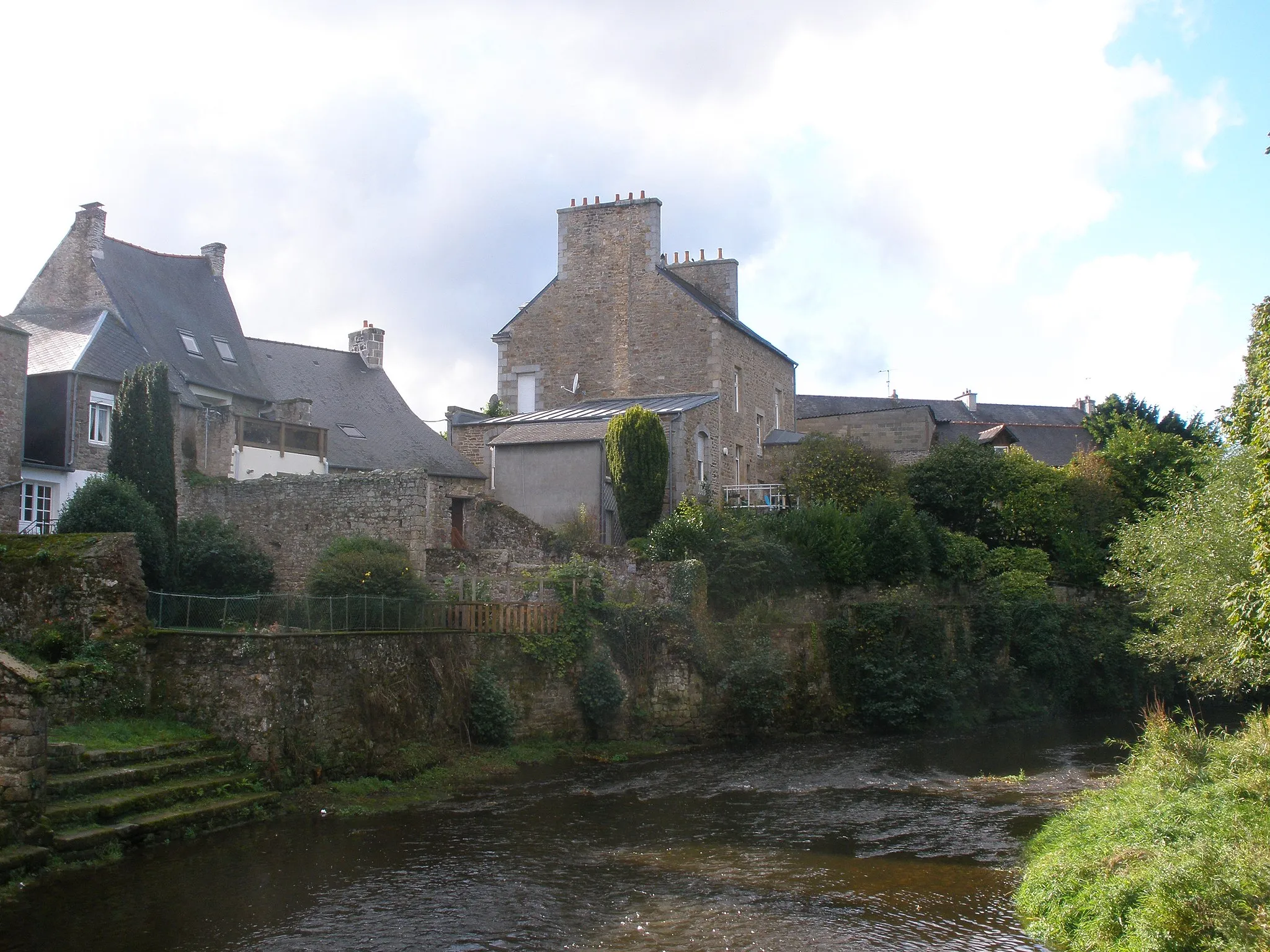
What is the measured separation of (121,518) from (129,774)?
7.17 m

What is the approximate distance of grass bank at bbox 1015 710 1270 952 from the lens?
810 cm

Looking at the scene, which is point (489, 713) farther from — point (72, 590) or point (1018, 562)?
point (1018, 562)

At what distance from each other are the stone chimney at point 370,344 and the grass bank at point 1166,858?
28659mm

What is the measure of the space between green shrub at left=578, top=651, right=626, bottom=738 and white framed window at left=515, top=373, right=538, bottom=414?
15735 millimetres

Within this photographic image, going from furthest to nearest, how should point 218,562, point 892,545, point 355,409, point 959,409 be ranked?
point 959,409 < point 355,409 < point 892,545 < point 218,562

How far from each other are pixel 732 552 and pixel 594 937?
49.6 ft

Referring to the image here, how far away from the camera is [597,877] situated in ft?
39.1

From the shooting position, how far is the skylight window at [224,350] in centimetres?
3130

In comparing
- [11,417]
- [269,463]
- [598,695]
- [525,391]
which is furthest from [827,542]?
[11,417]

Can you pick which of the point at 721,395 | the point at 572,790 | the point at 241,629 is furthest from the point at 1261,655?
the point at 721,395

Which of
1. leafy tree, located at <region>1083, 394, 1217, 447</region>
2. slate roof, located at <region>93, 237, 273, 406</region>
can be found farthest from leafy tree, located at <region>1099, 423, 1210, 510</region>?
slate roof, located at <region>93, 237, 273, 406</region>

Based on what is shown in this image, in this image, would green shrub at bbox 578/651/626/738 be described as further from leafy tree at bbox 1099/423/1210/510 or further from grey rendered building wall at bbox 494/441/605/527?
leafy tree at bbox 1099/423/1210/510

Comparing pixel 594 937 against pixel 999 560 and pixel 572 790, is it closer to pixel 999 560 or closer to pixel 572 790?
pixel 572 790

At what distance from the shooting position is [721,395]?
109 feet
